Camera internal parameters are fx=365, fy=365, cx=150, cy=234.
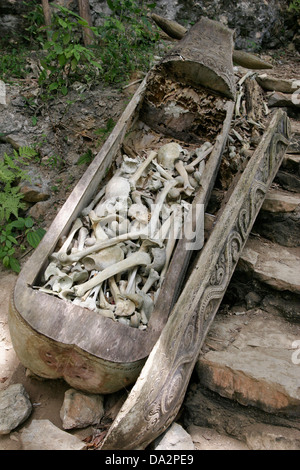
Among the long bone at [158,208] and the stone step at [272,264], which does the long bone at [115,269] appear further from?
the stone step at [272,264]

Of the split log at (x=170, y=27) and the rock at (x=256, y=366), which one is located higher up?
the split log at (x=170, y=27)

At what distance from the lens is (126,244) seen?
2.57 metres

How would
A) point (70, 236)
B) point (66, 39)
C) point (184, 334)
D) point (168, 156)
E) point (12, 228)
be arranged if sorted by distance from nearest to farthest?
point (184, 334) < point (70, 236) < point (168, 156) < point (12, 228) < point (66, 39)

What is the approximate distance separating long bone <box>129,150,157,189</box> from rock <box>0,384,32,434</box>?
5.57 ft

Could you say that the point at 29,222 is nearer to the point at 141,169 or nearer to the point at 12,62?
the point at 141,169

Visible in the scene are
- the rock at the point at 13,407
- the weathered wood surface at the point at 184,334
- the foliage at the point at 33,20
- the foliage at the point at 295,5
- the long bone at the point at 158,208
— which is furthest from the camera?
the foliage at the point at 295,5

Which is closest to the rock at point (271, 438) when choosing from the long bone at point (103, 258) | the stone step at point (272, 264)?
the stone step at point (272, 264)

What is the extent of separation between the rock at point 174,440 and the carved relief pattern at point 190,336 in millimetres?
70

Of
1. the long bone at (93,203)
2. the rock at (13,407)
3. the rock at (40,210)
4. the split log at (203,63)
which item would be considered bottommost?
the rock at (40,210)

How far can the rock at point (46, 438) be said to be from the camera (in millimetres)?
1918

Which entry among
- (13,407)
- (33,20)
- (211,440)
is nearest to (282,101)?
(33,20)

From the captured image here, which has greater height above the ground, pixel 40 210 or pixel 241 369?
pixel 241 369

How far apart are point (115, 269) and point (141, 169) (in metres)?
1.18

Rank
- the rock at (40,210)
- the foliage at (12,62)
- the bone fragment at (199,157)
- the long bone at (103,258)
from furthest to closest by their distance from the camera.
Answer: the foliage at (12,62)
the rock at (40,210)
the bone fragment at (199,157)
the long bone at (103,258)
